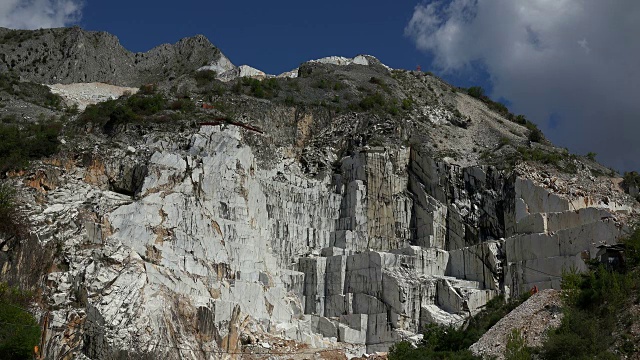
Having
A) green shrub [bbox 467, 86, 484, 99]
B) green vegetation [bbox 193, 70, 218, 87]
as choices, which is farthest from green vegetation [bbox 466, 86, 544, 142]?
green vegetation [bbox 193, 70, 218, 87]

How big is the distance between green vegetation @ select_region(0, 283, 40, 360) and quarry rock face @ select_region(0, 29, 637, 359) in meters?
0.92

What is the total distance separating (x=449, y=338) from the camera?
139 feet

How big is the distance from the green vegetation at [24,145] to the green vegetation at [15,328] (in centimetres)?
982

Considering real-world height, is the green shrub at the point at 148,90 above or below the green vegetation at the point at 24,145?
above

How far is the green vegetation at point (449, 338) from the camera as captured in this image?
1569 inches

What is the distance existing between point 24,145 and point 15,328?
14.7m

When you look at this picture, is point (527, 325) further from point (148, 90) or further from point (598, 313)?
point (148, 90)

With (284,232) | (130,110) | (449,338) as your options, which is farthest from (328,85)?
(449,338)

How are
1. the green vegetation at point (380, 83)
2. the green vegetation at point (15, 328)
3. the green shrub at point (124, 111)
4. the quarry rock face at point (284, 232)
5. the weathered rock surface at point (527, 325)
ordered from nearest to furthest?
1. the weathered rock surface at point (527, 325)
2. the green vegetation at point (15, 328)
3. the quarry rock face at point (284, 232)
4. the green shrub at point (124, 111)
5. the green vegetation at point (380, 83)

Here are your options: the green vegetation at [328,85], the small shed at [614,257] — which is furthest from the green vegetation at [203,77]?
the small shed at [614,257]

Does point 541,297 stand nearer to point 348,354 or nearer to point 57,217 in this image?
point 348,354

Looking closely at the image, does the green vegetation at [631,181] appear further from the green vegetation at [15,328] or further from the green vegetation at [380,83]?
the green vegetation at [15,328]

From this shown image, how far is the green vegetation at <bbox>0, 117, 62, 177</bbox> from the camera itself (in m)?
48.9

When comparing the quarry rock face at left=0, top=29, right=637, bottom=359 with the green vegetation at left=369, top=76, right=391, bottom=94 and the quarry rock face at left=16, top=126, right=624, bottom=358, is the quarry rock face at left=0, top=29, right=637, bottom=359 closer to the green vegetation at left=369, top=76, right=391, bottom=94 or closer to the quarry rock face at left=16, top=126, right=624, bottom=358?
the quarry rock face at left=16, top=126, right=624, bottom=358
